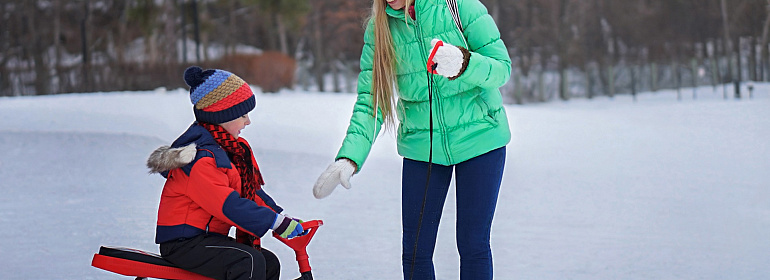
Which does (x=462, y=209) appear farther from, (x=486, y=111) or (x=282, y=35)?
(x=282, y=35)

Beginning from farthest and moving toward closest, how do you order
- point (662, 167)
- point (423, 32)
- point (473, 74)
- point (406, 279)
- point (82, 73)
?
point (82, 73), point (662, 167), point (406, 279), point (423, 32), point (473, 74)

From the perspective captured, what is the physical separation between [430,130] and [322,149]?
5791 mm

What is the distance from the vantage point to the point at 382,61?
216 centimetres

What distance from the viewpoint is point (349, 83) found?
67.2ft

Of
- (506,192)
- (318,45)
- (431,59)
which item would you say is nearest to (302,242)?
(431,59)

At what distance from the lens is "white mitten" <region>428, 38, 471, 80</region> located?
6.37 ft

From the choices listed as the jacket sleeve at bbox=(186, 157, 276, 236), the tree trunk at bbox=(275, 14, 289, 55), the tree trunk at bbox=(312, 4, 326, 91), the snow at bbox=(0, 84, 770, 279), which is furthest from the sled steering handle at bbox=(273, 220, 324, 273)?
the tree trunk at bbox=(275, 14, 289, 55)

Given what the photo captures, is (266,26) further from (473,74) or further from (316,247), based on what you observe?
(473,74)

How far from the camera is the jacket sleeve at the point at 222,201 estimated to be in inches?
81.7

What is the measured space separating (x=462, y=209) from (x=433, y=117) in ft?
0.83

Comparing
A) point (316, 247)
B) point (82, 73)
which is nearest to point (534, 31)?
point (82, 73)

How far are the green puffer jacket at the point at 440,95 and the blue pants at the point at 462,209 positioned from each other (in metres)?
0.04

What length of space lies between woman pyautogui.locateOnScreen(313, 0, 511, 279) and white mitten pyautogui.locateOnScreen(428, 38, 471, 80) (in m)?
0.09

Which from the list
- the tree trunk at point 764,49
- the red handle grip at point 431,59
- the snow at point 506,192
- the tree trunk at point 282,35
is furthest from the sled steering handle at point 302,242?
the tree trunk at point 282,35
